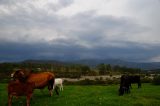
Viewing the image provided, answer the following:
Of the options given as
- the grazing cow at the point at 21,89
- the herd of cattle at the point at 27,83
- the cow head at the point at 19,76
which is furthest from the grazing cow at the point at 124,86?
the grazing cow at the point at 21,89

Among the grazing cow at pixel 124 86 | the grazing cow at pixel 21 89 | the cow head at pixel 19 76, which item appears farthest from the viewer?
the grazing cow at pixel 124 86

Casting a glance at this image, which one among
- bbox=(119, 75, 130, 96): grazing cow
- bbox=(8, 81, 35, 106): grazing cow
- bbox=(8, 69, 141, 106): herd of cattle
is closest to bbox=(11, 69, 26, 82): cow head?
bbox=(8, 69, 141, 106): herd of cattle

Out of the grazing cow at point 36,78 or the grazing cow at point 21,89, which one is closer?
the grazing cow at point 21,89

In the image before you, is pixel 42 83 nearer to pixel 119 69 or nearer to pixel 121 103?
pixel 121 103

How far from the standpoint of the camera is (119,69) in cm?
12406

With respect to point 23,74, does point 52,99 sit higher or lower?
lower

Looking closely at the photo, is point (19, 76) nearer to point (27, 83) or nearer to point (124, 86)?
point (27, 83)

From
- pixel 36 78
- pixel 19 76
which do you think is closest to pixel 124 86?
pixel 36 78

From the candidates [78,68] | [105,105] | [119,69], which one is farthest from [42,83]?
[119,69]

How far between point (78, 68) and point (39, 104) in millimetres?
88947

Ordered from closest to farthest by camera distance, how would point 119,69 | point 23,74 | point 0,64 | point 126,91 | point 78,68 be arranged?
point 23,74, point 126,91, point 0,64, point 78,68, point 119,69

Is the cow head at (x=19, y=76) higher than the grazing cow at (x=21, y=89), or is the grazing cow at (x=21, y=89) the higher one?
the cow head at (x=19, y=76)

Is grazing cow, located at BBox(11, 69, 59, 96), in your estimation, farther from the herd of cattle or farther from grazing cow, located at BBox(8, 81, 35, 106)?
grazing cow, located at BBox(8, 81, 35, 106)

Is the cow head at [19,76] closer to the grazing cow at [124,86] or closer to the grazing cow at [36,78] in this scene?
the grazing cow at [36,78]
